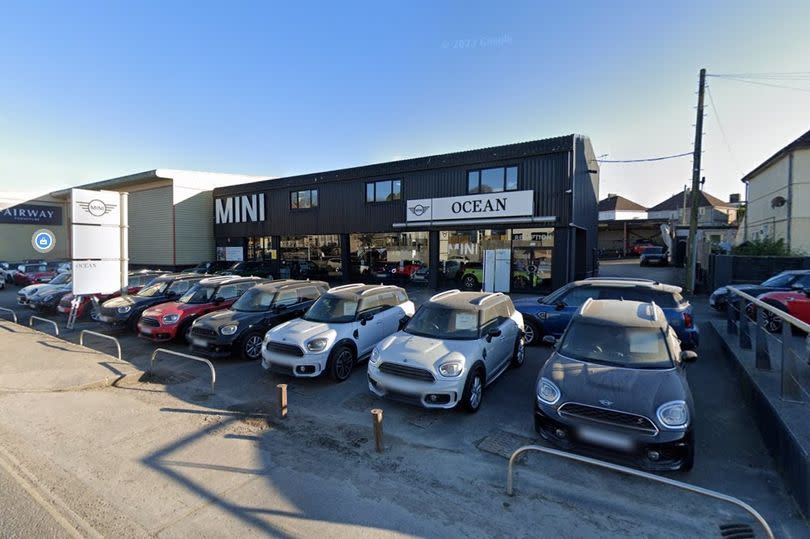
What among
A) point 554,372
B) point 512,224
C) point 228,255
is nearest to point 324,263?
point 228,255

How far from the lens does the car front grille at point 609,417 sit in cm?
405

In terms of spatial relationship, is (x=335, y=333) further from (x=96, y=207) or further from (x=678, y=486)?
(x=96, y=207)

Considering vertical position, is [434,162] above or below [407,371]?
above

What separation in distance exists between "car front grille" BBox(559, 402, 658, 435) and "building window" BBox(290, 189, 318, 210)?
20320mm

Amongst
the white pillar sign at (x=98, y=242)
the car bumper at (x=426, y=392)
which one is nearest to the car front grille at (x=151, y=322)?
the white pillar sign at (x=98, y=242)

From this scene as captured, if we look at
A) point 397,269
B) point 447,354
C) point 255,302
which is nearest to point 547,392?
point 447,354

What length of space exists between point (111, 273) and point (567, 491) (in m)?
13.7

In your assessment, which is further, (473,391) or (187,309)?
(187,309)

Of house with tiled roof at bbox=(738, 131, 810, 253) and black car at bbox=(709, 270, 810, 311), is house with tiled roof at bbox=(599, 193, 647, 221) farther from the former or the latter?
black car at bbox=(709, 270, 810, 311)

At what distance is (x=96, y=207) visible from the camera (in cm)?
1195

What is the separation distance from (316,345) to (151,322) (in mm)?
5329

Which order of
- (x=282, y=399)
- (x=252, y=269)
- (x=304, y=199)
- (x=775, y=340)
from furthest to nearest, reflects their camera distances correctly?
(x=304, y=199) → (x=252, y=269) → (x=775, y=340) → (x=282, y=399)

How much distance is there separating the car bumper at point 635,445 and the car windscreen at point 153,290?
12.2m

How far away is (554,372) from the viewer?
4848mm
